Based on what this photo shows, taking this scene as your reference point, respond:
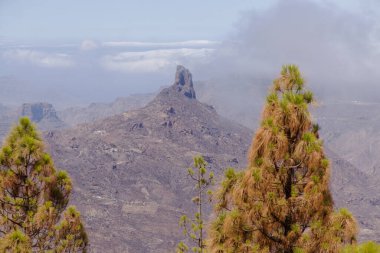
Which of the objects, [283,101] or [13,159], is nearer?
[283,101]

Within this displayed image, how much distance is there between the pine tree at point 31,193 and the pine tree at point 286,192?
9.84 m

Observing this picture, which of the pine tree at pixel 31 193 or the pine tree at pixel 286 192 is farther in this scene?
the pine tree at pixel 31 193

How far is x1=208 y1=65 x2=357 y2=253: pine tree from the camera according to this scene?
1783cm

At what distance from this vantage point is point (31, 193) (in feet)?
82.7

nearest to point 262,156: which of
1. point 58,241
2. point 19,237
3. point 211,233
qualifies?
point 211,233

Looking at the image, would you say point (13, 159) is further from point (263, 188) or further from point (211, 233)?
point (263, 188)

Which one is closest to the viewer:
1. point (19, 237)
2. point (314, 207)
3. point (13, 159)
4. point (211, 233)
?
point (314, 207)

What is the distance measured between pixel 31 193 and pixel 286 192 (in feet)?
43.8

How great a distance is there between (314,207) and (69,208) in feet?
45.4

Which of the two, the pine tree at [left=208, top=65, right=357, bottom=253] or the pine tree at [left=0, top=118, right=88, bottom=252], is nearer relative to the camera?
the pine tree at [left=208, top=65, right=357, bottom=253]

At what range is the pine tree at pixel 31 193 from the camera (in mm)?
24625

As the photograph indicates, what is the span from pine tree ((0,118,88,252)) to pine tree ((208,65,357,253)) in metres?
9.84

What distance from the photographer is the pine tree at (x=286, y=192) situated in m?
17.8

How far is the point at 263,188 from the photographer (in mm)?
18266
